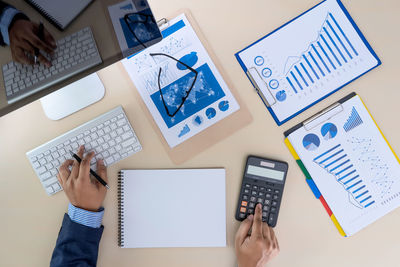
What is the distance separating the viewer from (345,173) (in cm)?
87

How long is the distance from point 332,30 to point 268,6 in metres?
0.19

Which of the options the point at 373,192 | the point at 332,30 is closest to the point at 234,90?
the point at 332,30

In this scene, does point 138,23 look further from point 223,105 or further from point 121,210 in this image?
point 121,210

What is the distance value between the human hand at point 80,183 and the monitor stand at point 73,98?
0.39ft

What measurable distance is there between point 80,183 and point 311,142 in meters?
0.65

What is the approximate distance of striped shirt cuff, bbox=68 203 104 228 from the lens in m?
0.84

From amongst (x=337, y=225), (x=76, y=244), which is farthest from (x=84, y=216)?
(x=337, y=225)

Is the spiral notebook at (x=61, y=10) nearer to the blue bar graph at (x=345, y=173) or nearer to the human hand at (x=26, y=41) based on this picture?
the human hand at (x=26, y=41)

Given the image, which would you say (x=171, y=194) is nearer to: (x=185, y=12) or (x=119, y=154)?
(x=119, y=154)

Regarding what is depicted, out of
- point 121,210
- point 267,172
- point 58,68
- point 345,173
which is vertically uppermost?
point 58,68

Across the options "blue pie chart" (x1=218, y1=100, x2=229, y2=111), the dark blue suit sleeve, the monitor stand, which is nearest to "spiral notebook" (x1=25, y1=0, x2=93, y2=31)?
the monitor stand

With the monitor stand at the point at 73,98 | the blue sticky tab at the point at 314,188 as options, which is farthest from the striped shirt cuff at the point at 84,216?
the blue sticky tab at the point at 314,188

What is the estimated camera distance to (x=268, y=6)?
894 millimetres

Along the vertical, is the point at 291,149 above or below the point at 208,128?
below
